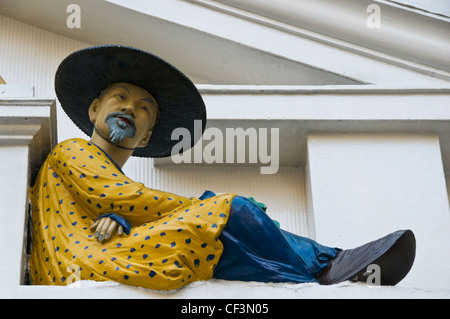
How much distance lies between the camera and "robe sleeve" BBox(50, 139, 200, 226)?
5.39m

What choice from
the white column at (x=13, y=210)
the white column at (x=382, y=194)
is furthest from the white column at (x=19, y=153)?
the white column at (x=382, y=194)

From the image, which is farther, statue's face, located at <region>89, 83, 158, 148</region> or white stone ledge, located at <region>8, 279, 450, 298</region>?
statue's face, located at <region>89, 83, 158, 148</region>

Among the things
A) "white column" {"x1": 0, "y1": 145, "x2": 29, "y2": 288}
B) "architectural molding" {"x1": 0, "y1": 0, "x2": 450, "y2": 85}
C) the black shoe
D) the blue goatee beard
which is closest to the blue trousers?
the black shoe

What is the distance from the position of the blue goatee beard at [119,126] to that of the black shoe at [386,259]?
1.15 m

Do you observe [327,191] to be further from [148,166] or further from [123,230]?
[123,230]

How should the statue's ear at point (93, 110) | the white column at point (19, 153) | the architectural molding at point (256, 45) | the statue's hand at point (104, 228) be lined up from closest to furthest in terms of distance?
the statue's hand at point (104, 228) → the white column at point (19, 153) → the statue's ear at point (93, 110) → the architectural molding at point (256, 45)

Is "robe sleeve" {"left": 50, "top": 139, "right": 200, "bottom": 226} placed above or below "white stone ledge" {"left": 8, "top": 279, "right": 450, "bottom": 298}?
above

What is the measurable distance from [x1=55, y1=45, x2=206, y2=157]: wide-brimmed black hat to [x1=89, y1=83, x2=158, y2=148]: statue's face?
40 mm

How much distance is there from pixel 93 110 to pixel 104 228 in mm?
860

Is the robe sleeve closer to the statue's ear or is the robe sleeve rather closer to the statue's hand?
the statue's hand

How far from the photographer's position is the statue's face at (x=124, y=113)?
19.0 ft

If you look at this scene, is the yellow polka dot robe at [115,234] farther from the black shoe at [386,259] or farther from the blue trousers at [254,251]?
the black shoe at [386,259]

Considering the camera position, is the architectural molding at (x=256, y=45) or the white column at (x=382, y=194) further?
the architectural molding at (x=256, y=45)

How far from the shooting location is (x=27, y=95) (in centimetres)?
583
